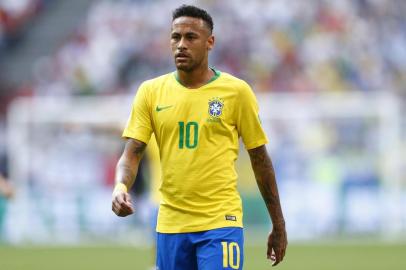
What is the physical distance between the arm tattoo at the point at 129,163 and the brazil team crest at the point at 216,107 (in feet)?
1.69

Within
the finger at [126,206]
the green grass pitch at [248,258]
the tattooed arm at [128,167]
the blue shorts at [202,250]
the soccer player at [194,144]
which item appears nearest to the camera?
the finger at [126,206]

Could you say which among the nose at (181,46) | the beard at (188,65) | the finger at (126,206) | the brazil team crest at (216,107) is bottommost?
the finger at (126,206)

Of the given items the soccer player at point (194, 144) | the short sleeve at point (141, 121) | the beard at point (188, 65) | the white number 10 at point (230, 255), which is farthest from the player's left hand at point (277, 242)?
the beard at point (188, 65)

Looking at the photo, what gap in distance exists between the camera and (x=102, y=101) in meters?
24.9

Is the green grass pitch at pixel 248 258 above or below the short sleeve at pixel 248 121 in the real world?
below

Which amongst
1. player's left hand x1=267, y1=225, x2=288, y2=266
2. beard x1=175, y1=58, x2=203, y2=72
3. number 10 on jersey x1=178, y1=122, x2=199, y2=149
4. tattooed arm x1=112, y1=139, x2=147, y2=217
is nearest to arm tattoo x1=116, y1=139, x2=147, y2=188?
tattooed arm x1=112, y1=139, x2=147, y2=217

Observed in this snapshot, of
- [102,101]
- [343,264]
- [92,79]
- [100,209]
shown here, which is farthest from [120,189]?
[92,79]

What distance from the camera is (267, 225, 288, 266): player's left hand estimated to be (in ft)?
23.2

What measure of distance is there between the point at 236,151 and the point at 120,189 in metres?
0.98

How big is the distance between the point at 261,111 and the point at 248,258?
7.75m

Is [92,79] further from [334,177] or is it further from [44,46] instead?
[334,177]

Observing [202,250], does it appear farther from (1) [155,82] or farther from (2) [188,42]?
(2) [188,42]

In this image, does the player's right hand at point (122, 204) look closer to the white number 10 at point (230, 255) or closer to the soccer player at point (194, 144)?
the soccer player at point (194, 144)

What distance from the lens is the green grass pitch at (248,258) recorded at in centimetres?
1505
